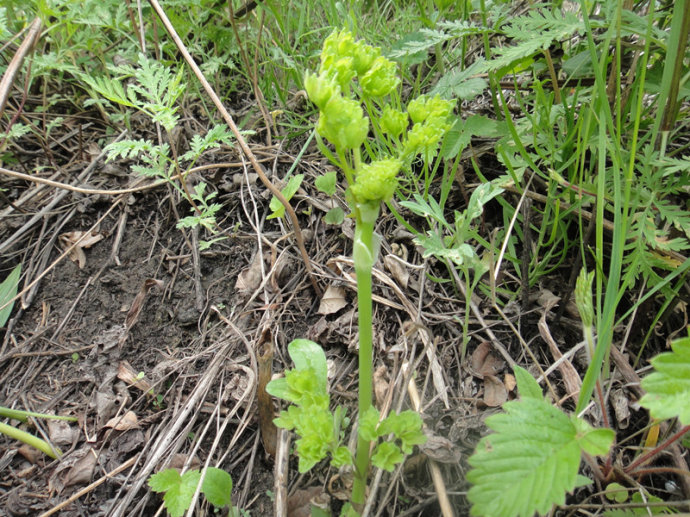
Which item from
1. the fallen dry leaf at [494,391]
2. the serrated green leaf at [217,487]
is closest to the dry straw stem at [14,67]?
the serrated green leaf at [217,487]

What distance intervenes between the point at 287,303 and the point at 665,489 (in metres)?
1.36

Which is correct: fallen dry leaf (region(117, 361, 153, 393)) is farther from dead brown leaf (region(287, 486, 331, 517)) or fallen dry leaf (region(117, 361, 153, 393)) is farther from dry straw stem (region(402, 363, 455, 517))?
dry straw stem (region(402, 363, 455, 517))

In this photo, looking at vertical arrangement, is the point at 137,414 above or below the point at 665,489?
above

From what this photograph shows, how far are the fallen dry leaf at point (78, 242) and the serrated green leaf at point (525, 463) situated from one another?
2.00m

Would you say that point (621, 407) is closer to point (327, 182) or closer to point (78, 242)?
point (327, 182)

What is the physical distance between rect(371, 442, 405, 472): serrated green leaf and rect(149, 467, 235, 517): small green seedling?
506 millimetres

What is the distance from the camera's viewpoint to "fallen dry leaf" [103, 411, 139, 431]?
5.44 feet

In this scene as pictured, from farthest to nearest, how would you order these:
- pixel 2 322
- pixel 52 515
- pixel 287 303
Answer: pixel 2 322
pixel 287 303
pixel 52 515

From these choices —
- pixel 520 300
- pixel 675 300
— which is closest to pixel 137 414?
pixel 520 300

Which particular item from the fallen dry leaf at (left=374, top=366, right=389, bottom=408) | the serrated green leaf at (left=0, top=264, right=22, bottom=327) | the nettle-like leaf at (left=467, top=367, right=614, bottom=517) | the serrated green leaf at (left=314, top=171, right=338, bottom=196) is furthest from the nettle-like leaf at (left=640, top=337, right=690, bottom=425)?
the serrated green leaf at (left=0, top=264, right=22, bottom=327)

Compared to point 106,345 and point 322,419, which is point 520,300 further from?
point 106,345

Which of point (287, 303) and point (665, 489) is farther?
point (287, 303)

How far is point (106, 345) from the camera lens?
6.25ft

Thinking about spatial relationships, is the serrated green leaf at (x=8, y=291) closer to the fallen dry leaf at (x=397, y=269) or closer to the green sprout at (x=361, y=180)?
the green sprout at (x=361, y=180)
